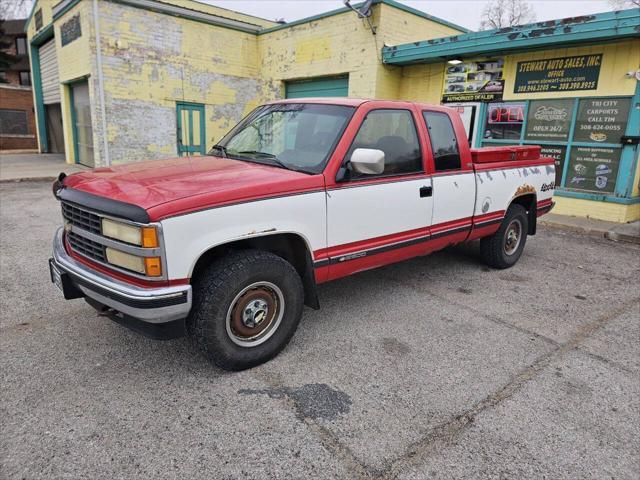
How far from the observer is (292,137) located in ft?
12.8

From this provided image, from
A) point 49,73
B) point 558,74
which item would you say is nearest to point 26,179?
point 49,73

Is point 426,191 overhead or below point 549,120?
below

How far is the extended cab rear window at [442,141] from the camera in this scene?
14.8ft

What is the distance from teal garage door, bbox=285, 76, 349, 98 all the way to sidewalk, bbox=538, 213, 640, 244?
6.62 meters

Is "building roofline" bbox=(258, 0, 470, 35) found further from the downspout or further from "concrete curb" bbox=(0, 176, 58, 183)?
"concrete curb" bbox=(0, 176, 58, 183)

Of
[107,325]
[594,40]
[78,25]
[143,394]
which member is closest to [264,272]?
[143,394]

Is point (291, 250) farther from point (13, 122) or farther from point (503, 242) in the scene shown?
point (13, 122)

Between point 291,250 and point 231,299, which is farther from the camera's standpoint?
point 291,250

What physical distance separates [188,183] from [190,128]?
12661 millimetres

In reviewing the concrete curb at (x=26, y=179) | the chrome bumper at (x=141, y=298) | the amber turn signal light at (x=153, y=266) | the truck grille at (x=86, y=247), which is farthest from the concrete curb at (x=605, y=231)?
the concrete curb at (x=26, y=179)

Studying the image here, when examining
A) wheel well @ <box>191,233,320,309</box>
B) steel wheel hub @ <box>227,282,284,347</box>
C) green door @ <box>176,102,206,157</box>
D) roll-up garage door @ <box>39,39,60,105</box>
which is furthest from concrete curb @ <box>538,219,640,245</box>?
roll-up garage door @ <box>39,39,60,105</box>

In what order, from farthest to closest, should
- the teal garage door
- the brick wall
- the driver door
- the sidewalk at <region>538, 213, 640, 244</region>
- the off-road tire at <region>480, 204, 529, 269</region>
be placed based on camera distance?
the brick wall
the teal garage door
the sidewalk at <region>538, 213, 640, 244</region>
the off-road tire at <region>480, 204, 529, 269</region>
the driver door

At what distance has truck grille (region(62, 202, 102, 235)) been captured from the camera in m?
A: 3.05

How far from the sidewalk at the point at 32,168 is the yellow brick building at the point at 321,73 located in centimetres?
84
